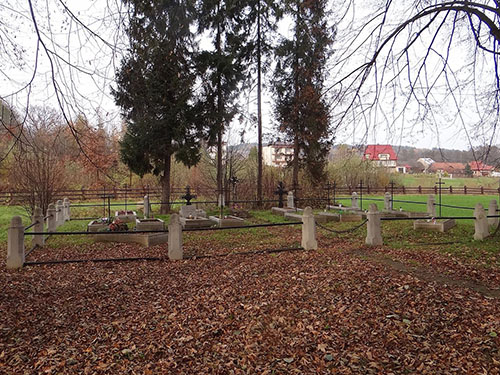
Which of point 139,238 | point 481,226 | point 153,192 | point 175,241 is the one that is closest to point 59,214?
point 139,238

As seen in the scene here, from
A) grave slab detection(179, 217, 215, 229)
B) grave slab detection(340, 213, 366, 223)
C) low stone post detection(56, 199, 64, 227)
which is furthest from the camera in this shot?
grave slab detection(340, 213, 366, 223)

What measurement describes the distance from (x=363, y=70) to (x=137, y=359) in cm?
612

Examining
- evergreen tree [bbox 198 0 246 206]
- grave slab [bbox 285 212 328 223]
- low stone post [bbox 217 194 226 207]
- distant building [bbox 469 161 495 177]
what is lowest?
grave slab [bbox 285 212 328 223]

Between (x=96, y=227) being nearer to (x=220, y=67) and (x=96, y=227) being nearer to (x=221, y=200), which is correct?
(x=221, y=200)

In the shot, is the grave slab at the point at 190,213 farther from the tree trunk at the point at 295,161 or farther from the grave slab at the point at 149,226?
the tree trunk at the point at 295,161

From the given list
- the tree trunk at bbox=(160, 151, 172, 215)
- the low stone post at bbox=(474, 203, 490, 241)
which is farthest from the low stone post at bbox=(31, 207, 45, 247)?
the low stone post at bbox=(474, 203, 490, 241)

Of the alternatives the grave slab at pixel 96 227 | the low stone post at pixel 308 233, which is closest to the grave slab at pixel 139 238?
the grave slab at pixel 96 227

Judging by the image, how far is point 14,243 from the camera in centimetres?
801

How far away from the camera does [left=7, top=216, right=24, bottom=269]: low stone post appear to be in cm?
796

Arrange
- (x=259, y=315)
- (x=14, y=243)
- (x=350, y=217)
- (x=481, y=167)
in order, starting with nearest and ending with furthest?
(x=259, y=315) → (x=481, y=167) → (x=14, y=243) → (x=350, y=217)

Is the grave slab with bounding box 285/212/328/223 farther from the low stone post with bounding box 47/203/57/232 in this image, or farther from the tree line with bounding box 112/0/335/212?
the low stone post with bounding box 47/203/57/232

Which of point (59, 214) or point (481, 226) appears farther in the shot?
point (59, 214)

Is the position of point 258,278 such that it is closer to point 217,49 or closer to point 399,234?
point 399,234

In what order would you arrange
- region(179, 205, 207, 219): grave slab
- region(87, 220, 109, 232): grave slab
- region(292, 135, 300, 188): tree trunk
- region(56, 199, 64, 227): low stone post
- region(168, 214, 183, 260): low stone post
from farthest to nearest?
region(292, 135, 300, 188): tree trunk < region(179, 205, 207, 219): grave slab < region(56, 199, 64, 227): low stone post < region(87, 220, 109, 232): grave slab < region(168, 214, 183, 260): low stone post
